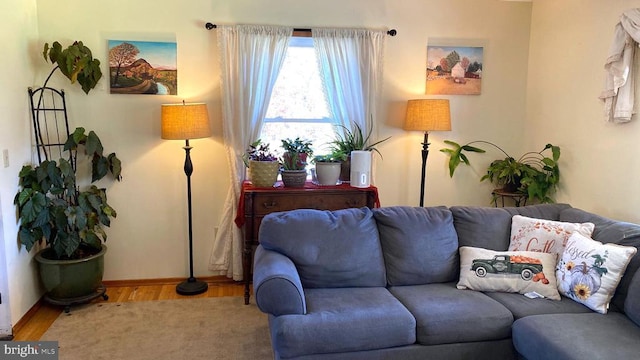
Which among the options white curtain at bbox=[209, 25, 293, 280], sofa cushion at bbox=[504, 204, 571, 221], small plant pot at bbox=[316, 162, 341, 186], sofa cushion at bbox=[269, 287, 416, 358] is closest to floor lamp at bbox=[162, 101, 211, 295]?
white curtain at bbox=[209, 25, 293, 280]

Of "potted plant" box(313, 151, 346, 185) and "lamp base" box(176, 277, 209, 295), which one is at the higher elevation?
"potted plant" box(313, 151, 346, 185)

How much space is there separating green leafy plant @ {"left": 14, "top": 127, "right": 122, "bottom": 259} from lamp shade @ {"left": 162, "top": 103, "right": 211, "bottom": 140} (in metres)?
0.56

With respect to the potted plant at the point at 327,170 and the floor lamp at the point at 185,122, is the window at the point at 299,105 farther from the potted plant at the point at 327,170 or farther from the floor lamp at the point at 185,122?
the floor lamp at the point at 185,122

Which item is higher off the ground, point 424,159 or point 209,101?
point 209,101

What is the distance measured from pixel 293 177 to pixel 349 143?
606 millimetres

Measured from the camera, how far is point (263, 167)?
11.2ft

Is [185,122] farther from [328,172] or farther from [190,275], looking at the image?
[190,275]

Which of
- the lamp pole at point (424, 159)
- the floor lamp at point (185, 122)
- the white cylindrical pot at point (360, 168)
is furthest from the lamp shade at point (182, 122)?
the lamp pole at point (424, 159)

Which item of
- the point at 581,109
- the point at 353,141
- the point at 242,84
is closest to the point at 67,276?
the point at 242,84

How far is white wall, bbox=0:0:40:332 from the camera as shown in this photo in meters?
2.89

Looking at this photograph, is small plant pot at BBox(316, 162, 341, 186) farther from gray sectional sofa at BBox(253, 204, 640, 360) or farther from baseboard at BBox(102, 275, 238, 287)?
baseboard at BBox(102, 275, 238, 287)

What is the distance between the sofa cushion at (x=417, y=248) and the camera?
8.79ft

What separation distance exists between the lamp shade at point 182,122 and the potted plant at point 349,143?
1.11 m

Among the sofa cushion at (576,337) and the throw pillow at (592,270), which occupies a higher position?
the throw pillow at (592,270)
